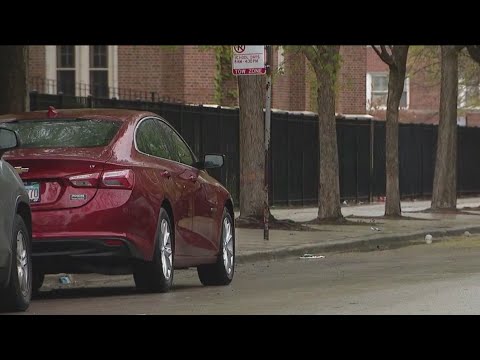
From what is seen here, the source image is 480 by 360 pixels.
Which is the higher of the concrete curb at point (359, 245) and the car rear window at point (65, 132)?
the car rear window at point (65, 132)

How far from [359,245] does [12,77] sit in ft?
22.1

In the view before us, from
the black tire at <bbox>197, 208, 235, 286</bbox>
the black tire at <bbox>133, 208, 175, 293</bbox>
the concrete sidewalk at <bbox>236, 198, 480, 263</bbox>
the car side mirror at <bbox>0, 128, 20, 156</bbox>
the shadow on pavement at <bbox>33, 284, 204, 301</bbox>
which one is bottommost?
the concrete sidewalk at <bbox>236, 198, 480, 263</bbox>

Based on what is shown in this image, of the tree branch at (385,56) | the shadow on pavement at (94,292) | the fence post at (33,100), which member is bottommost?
the shadow on pavement at (94,292)

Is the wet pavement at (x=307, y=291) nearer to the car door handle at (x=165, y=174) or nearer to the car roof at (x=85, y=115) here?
the car door handle at (x=165, y=174)

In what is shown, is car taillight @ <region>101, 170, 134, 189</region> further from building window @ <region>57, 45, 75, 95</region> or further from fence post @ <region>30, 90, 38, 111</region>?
building window @ <region>57, 45, 75, 95</region>

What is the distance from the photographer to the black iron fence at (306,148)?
2792 cm

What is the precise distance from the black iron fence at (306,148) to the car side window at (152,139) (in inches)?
357

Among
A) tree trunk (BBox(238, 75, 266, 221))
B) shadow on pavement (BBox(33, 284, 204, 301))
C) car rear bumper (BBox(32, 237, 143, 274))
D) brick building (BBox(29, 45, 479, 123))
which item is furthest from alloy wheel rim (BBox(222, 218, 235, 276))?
brick building (BBox(29, 45, 479, 123))

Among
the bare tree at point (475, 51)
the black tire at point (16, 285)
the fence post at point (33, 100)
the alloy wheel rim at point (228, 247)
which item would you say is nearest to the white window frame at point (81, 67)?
the bare tree at point (475, 51)

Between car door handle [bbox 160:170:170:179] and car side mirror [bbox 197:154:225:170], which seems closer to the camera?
car door handle [bbox 160:170:170:179]

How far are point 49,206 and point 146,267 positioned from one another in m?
1.04

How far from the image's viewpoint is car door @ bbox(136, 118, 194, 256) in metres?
12.9
